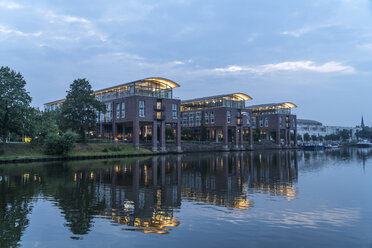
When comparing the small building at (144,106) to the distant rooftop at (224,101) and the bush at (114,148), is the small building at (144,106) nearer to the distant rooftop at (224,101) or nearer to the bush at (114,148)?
the bush at (114,148)

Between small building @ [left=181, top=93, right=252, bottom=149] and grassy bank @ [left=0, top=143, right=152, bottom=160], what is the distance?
4010 cm

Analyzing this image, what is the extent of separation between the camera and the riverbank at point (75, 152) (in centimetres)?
5533

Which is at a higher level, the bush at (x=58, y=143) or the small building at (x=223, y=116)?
the small building at (x=223, y=116)

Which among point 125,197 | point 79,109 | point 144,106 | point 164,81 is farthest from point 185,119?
point 125,197

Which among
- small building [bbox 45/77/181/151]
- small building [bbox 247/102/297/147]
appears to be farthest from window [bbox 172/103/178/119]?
small building [bbox 247/102/297/147]

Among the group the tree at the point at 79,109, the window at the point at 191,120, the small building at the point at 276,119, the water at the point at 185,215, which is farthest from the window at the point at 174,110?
the water at the point at 185,215

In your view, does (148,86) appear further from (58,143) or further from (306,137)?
(306,137)

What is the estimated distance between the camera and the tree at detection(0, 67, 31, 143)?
181 ft

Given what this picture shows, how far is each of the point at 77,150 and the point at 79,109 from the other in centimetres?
1041

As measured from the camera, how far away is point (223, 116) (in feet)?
359

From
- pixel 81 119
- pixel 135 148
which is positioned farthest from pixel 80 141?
pixel 135 148

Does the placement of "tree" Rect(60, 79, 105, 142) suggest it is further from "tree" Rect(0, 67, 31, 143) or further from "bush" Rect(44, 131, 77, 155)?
"tree" Rect(0, 67, 31, 143)

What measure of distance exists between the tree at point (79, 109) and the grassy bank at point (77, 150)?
13.8 ft

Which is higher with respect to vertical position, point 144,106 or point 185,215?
point 144,106
